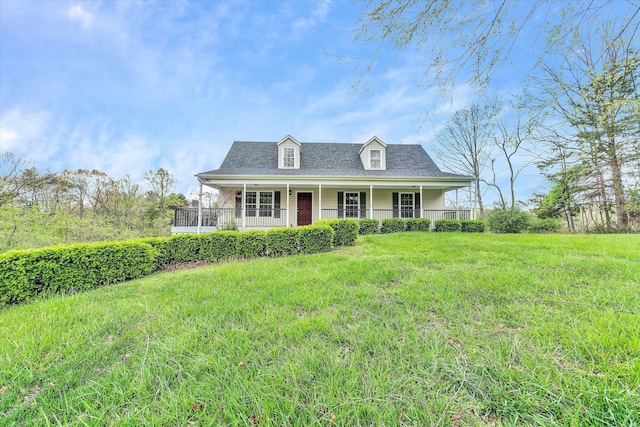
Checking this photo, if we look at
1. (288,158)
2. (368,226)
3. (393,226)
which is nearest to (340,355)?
(368,226)

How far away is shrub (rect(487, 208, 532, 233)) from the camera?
38.4 feet

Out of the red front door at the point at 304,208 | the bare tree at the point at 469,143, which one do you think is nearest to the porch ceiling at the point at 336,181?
the red front door at the point at 304,208

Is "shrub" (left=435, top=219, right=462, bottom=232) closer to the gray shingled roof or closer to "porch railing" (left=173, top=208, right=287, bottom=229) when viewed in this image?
the gray shingled roof

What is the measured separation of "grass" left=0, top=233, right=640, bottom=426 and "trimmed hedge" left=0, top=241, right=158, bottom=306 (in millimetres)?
769

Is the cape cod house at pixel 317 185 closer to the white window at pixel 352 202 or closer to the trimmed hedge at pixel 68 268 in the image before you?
the white window at pixel 352 202

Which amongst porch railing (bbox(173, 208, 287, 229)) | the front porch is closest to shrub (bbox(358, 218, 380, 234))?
the front porch

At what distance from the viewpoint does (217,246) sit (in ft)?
22.0

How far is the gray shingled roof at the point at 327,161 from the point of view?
1317cm

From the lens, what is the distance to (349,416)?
130 centimetres

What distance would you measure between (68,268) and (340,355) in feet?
18.9

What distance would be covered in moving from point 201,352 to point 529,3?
4842 mm

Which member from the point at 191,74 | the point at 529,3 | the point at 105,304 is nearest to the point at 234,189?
the point at 191,74

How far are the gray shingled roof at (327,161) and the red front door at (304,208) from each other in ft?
5.55

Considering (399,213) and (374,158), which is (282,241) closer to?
(399,213)
